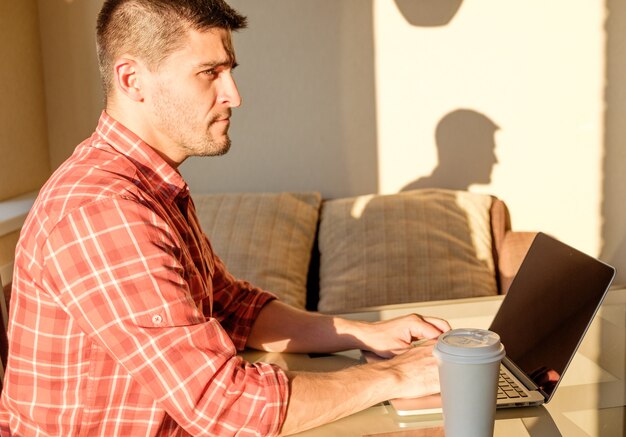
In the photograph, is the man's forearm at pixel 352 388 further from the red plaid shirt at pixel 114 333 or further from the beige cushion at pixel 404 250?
the beige cushion at pixel 404 250

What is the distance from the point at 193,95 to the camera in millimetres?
1322

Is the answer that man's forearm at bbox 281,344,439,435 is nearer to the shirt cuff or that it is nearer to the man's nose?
the shirt cuff

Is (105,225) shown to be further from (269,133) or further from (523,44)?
(523,44)

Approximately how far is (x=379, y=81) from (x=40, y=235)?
6.09ft

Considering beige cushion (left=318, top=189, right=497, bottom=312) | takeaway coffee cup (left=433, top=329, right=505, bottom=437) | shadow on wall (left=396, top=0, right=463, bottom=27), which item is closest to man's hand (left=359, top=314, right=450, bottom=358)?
takeaway coffee cup (left=433, top=329, right=505, bottom=437)

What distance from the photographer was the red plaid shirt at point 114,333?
102 cm

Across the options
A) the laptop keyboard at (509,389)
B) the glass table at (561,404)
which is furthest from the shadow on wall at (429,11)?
the laptop keyboard at (509,389)

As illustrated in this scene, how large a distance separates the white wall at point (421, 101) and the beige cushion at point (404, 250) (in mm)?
215

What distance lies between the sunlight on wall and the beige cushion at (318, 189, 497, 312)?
20cm

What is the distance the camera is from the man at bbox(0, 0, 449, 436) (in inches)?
40.4

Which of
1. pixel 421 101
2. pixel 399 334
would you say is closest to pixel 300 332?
pixel 399 334

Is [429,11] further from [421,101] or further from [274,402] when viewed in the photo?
[274,402]

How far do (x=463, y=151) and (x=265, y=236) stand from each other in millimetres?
774

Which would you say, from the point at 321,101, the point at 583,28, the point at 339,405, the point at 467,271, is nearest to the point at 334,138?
the point at 321,101
